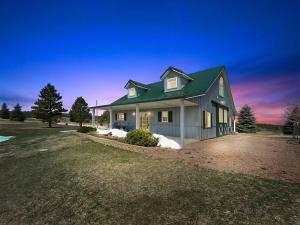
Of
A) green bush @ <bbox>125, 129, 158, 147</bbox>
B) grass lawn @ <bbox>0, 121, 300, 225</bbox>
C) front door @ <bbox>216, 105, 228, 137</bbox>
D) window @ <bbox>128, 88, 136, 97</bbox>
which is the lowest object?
grass lawn @ <bbox>0, 121, 300, 225</bbox>

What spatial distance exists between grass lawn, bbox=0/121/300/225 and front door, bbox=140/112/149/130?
1179 centimetres

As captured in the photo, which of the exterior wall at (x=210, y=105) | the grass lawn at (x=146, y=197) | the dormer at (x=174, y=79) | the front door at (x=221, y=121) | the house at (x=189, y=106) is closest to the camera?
the grass lawn at (x=146, y=197)

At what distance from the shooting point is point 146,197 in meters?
3.82

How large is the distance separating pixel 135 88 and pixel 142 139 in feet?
36.4

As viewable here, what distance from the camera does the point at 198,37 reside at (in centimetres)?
1554

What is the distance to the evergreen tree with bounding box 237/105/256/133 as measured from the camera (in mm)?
27922

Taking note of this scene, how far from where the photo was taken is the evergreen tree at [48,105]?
1329 inches

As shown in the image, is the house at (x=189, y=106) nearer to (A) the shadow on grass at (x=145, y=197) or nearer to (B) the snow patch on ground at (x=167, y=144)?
(B) the snow patch on ground at (x=167, y=144)

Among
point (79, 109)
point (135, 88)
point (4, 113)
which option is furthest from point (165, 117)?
point (4, 113)

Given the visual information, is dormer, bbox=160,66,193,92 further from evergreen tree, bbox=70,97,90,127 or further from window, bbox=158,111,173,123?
evergreen tree, bbox=70,97,90,127

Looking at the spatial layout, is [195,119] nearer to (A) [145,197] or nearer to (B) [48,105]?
(A) [145,197]

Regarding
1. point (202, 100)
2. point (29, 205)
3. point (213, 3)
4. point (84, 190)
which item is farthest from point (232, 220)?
point (213, 3)

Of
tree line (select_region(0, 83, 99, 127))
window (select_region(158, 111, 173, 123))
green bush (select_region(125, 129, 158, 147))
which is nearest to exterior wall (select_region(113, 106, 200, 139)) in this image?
window (select_region(158, 111, 173, 123))

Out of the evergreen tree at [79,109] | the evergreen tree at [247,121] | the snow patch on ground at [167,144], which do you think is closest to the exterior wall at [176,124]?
the snow patch on ground at [167,144]
